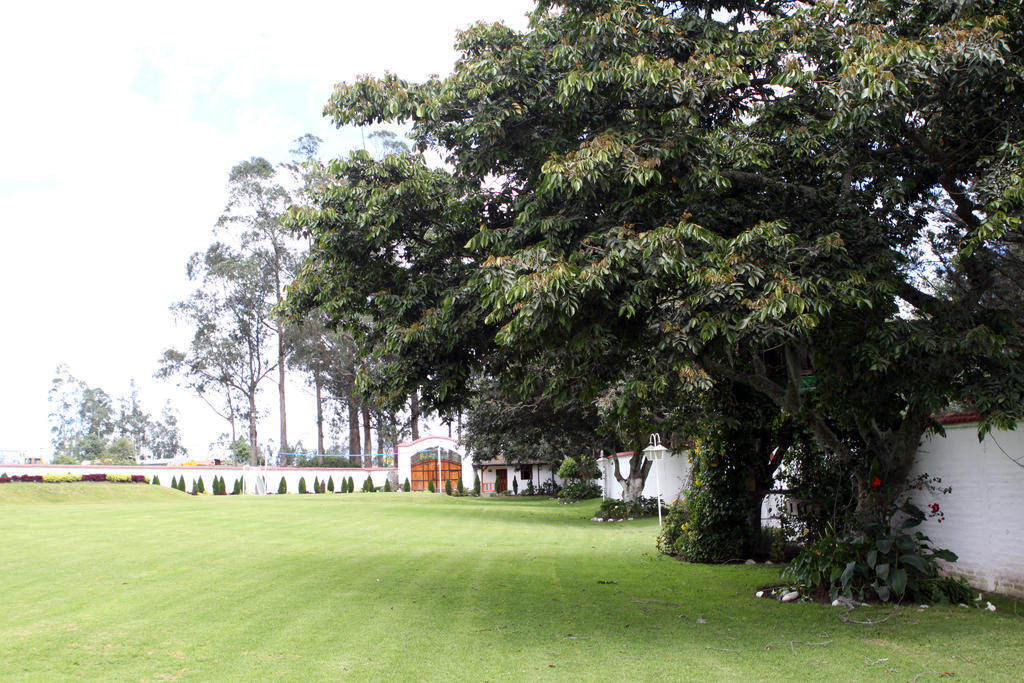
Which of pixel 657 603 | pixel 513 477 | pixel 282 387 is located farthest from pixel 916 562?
pixel 282 387

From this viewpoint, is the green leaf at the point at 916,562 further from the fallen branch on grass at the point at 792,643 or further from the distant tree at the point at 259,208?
the distant tree at the point at 259,208

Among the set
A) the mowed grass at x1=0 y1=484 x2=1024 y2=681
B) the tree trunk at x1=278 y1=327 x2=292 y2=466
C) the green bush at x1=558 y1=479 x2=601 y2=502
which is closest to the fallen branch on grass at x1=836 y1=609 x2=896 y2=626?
the mowed grass at x1=0 y1=484 x2=1024 y2=681

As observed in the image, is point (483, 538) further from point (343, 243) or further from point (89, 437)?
point (89, 437)

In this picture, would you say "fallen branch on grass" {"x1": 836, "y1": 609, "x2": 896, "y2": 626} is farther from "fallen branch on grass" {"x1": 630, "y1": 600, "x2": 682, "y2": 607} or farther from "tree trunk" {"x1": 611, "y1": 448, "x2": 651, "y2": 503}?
"tree trunk" {"x1": 611, "y1": 448, "x2": 651, "y2": 503}

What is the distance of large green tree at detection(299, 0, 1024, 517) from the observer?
6891mm

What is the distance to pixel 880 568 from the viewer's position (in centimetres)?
827

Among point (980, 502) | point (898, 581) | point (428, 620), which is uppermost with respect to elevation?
point (980, 502)

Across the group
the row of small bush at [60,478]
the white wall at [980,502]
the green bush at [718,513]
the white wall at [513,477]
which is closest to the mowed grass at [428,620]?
the green bush at [718,513]

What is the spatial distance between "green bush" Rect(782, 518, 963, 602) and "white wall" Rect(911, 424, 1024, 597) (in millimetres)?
644

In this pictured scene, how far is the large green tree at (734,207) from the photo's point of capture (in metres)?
6.89

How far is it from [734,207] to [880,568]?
4.31m

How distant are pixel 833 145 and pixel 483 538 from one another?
12053mm

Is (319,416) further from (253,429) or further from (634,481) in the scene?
(634,481)

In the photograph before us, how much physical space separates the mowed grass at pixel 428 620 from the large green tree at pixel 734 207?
2.21 meters
